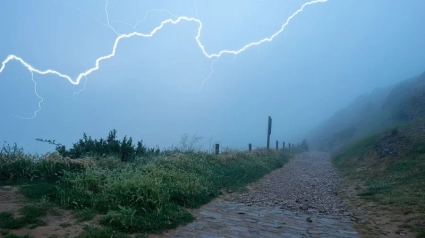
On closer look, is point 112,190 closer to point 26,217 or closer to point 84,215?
point 84,215

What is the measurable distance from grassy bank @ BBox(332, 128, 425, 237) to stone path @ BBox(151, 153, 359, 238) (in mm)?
1069

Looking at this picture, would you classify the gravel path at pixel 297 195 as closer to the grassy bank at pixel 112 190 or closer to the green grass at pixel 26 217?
the grassy bank at pixel 112 190

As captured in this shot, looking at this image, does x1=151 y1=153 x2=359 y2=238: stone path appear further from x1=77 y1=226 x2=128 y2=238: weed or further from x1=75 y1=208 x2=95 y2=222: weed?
x1=75 y1=208 x2=95 y2=222: weed

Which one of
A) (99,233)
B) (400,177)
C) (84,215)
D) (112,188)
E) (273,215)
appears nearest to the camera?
(99,233)

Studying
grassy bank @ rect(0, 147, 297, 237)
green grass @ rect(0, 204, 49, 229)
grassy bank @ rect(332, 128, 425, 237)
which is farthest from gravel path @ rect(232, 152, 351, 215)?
green grass @ rect(0, 204, 49, 229)

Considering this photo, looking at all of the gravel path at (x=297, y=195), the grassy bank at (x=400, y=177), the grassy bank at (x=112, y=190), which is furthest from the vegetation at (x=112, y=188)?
the grassy bank at (x=400, y=177)

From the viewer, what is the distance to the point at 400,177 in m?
A: 9.55

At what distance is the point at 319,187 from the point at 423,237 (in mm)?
5522

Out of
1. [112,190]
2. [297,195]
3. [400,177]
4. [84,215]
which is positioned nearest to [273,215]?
[297,195]

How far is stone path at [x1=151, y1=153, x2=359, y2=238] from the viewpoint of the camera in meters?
5.19

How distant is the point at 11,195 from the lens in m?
5.75

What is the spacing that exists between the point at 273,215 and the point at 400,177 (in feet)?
18.2

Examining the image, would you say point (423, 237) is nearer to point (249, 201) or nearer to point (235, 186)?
point (249, 201)

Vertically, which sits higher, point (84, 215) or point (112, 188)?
point (112, 188)
